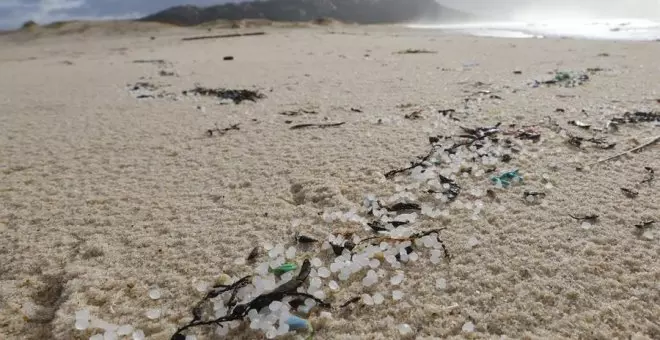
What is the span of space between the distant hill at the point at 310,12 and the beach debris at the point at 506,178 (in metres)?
25.4

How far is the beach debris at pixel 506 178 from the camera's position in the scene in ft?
6.56

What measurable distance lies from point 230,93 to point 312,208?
97.1 inches

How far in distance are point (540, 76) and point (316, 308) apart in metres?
3.86

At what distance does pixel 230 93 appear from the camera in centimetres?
407

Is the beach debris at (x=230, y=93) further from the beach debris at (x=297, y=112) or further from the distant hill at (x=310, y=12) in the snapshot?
the distant hill at (x=310, y=12)

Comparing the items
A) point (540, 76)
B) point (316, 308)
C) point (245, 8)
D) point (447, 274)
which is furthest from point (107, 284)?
point (245, 8)

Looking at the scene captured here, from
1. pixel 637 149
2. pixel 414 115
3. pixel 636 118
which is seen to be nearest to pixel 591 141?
pixel 637 149

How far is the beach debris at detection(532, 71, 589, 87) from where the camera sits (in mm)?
3898

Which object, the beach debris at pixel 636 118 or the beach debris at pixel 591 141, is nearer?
the beach debris at pixel 591 141

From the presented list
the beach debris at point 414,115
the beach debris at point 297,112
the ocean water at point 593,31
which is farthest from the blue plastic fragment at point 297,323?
the ocean water at point 593,31

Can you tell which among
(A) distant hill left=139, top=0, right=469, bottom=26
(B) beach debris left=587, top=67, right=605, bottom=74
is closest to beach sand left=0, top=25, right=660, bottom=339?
(B) beach debris left=587, top=67, right=605, bottom=74

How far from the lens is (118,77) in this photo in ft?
17.5

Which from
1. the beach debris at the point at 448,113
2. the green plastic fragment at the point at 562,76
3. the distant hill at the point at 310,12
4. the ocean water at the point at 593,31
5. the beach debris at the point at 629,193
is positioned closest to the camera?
the beach debris at the point at 629,193

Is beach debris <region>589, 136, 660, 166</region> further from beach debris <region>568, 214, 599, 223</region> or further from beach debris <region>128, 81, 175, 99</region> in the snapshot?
beach debris <region>128, 81, 175, 99</region>
